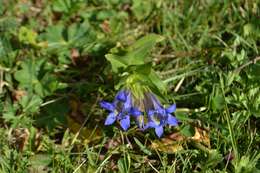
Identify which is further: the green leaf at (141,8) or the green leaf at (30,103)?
the green leaf at (141,8)

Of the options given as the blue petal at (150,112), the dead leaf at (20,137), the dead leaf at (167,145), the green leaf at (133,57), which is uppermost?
the green leaf at (133,57)

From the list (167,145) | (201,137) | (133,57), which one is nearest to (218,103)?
(201,137)

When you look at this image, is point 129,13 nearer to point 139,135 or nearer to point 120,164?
point 139,135

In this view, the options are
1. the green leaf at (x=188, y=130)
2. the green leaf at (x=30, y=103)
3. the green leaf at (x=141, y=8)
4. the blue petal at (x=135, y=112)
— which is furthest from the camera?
the green leaf at (x=141, y=8)

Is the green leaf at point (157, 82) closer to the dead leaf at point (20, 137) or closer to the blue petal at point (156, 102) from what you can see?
the blue petal at point (156, 102)

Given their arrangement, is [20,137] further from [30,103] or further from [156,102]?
[156,102]

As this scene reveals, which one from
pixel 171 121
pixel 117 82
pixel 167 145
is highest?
pixel 117 82

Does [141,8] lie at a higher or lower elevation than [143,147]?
higher

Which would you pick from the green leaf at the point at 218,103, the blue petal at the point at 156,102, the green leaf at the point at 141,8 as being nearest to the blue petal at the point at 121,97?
the blue petal at the point at 156,102
